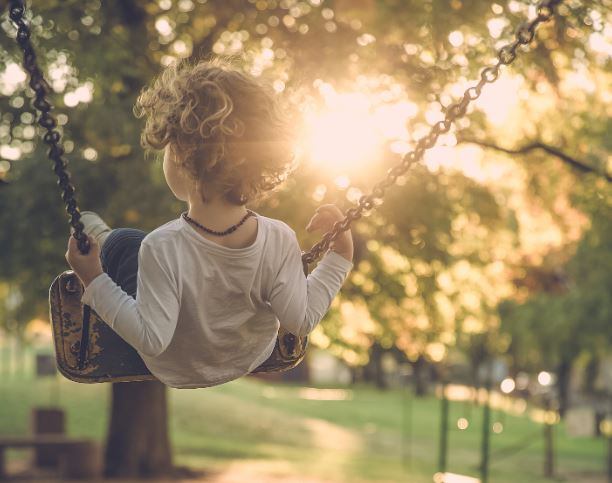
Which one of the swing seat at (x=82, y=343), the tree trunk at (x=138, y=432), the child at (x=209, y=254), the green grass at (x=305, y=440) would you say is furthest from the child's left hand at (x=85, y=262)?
the green grass at (x=305, y=440)

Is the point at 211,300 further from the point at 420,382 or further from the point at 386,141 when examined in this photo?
the point at 420,382

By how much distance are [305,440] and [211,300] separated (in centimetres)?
2440

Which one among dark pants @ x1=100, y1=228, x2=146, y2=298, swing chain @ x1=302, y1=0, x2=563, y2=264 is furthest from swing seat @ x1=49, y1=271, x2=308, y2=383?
swing chain @ x1=302, y1=0, x2=563, y2=264

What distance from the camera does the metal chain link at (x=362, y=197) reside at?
121 inches

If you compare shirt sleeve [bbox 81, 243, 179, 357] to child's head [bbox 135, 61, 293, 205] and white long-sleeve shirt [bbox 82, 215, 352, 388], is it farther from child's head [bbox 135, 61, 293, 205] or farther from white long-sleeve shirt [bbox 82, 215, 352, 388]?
child's head [bbox 135, 61, 293, 205]

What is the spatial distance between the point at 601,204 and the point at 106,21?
255 inches

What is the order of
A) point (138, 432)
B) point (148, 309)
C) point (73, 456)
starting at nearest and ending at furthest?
point (148, 309) < point (73, 456) < point (138, 432)

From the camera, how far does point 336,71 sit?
1098 cm

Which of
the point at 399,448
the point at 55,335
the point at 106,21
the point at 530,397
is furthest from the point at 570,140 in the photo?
the point at 530,397

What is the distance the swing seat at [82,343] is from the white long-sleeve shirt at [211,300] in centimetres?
13

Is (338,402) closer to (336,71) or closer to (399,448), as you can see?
(399,448)

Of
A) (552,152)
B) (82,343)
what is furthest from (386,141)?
(82,343)

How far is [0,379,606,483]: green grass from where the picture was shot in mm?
21703

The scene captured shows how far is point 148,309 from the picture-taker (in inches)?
114
